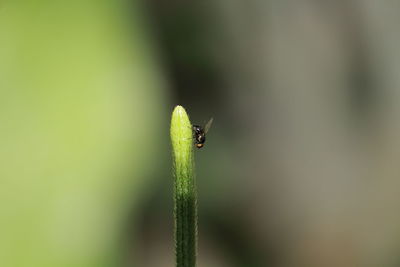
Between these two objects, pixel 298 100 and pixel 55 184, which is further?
pixel 298 100

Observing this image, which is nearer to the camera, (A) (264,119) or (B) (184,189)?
(B) (184,189)

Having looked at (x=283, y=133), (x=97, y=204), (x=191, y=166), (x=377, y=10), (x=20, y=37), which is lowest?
(x=191, y=166)

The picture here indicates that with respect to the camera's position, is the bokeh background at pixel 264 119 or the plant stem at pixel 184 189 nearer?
the plant stem at pixel 184 189

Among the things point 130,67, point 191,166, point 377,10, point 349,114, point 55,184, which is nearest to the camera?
point 191,166

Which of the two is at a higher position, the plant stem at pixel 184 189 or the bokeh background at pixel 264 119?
the bokeh background at pixel 264 119

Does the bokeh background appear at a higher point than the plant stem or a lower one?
higher

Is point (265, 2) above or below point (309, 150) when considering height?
above

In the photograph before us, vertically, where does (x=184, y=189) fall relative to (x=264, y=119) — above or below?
below

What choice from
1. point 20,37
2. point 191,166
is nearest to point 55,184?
point 20,37

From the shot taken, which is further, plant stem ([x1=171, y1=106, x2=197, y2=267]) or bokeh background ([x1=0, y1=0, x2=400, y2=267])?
bokeh background ([x1=0, y1=0, x2=400, y2=267])

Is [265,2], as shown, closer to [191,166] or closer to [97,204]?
[97,204]

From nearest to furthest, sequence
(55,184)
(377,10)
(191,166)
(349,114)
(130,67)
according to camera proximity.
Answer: (191,166) → (55,184) → (130,67) → (377,10) → (349,114)
